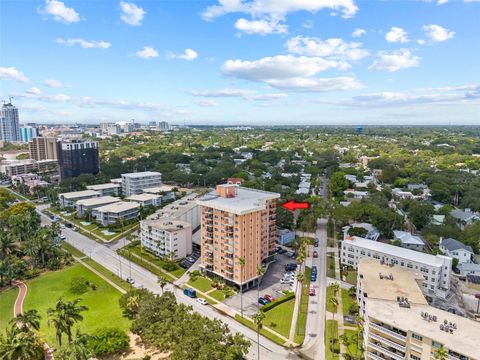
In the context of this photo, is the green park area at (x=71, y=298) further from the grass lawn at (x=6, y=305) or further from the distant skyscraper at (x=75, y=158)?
the distant skyscraper at (x=75, y=158)

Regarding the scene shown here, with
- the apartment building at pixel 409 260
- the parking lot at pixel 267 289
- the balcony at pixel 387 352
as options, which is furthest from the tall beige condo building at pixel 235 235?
the balcony at pixel 387 352

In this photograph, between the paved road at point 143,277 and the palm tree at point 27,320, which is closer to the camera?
the palm tree at point 27,320

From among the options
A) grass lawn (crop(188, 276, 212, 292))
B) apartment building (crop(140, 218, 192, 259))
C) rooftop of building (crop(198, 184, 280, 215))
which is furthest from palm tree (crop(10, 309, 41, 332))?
apartment building (crop(140, 218, 192, 259))

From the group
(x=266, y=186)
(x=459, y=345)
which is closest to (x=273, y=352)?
(x=459, y=345)

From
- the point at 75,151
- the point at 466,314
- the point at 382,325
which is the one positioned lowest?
the point at 466,314

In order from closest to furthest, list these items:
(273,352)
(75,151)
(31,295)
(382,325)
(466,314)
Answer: (382,325), (273,352), (466,314), (31,295), (75,151)

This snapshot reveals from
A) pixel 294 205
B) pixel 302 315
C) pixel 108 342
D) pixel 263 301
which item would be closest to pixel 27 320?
pixel 108 342

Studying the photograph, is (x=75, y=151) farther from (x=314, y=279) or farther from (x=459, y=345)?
(x=459, y=345)

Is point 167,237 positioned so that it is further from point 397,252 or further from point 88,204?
point 397,252
